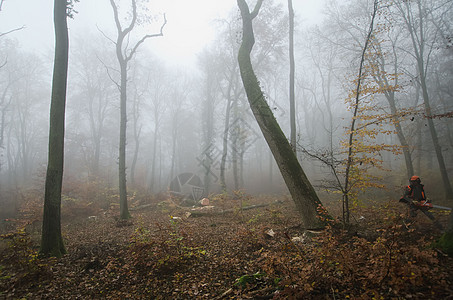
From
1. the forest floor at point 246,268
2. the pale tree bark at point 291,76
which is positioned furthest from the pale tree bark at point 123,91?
the pale tree bark at point 291,76

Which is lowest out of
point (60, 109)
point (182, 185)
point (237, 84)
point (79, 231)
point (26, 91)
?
point (79, 231)

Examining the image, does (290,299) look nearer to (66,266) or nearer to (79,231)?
(66,266)

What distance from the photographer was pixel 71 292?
138 inches

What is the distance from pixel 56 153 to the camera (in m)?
5.12

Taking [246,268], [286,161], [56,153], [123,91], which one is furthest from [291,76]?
[56,153]

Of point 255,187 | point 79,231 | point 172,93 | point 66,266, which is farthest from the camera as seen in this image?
point 172,93

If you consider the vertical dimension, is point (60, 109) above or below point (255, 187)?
above

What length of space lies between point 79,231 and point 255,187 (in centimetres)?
1620

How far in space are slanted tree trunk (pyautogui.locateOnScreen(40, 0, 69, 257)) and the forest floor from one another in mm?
558

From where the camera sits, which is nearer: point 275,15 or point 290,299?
point 290,299

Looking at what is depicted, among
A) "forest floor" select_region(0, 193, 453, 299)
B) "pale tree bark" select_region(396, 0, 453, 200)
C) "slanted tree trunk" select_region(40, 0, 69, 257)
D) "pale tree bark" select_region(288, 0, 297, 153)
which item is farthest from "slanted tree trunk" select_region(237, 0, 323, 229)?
"pale tree bark" select_region(396, 0, 453, 200)

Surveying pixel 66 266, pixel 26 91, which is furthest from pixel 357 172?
pixel 26 91

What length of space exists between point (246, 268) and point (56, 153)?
17.4 ft

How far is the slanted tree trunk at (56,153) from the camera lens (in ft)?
16.1
